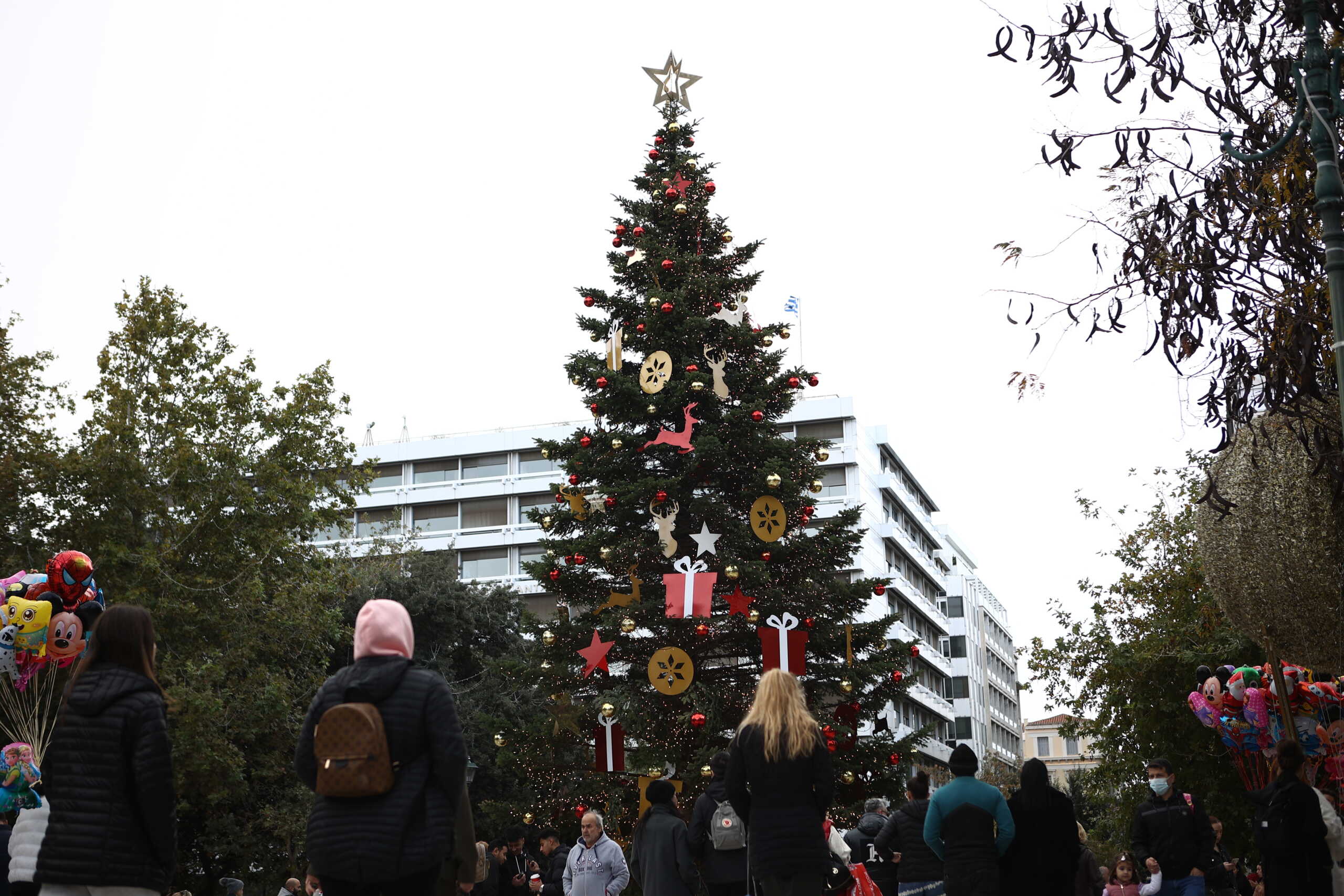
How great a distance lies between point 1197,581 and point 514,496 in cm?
5234

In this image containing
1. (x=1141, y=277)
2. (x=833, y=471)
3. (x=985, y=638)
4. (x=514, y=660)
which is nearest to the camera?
(x=1141, y=277)

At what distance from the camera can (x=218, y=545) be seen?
31047 millimetres

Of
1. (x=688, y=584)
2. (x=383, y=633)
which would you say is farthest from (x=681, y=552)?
(x=383, y=633)

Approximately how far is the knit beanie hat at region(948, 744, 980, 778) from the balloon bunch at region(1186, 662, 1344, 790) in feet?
14.3

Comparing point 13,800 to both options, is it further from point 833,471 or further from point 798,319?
point 833,471

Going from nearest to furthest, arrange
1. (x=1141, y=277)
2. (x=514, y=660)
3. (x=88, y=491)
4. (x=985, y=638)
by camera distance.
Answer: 1. (x=1141, y=277)
2. (x=514, y=660)
3. (x=88, y=491)
4. (x=985, y=638)

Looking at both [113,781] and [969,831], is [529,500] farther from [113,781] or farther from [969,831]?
[113,781]

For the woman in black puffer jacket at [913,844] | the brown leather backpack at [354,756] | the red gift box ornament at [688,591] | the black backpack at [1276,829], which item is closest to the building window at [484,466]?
the red gift box ornament at [688,591]

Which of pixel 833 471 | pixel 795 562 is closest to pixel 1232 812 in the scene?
pixel 795 562

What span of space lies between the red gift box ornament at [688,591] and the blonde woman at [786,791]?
964cm

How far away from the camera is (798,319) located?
6056 centimetres

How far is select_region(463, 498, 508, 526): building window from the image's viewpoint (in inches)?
3019

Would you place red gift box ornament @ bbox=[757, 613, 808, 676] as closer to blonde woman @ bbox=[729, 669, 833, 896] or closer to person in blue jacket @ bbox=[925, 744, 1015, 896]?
person in blue jacket @ bbox=[925, 744, 1015, 896]

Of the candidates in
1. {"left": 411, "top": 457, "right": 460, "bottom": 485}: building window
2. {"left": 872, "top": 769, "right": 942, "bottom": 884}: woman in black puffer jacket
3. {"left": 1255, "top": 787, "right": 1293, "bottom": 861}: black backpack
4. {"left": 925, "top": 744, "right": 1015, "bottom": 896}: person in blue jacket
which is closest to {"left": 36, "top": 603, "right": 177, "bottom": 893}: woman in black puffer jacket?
{"left": 925, "top": 744, "right": 1015, "bottom": 896}: person in blue jacket
